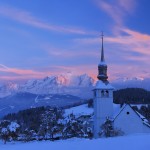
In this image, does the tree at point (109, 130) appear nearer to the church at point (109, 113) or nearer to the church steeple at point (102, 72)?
the church at point (109, 113)

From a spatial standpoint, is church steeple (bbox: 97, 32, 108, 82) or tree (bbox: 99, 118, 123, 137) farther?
church steeple (bbox: 97, 32, 108, 82)

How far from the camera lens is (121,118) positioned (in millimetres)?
76875

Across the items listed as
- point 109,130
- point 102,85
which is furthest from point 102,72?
point 109,130

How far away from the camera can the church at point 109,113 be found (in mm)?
76750

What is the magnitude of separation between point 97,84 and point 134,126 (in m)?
12.3

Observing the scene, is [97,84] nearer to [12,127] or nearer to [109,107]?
[109,107]

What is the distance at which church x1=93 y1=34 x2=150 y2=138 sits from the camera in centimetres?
7675

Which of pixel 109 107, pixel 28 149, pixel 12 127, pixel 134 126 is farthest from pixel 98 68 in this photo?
pixel 28 149

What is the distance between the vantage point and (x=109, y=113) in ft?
268

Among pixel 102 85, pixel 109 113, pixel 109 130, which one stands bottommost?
pixel 109 130

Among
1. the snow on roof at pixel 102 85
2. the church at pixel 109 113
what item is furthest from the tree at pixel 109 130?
the snow on roof at pixel 102 85

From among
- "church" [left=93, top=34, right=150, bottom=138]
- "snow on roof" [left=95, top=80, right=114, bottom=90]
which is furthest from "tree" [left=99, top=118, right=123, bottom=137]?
"snow on roof" [left=95, top=80, right=114, bottom=90]

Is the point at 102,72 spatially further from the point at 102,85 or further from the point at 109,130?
the point at 109,130

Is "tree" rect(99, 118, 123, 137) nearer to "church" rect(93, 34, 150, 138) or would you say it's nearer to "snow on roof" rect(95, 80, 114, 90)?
"church" rect(93, 34, 150, 138)
